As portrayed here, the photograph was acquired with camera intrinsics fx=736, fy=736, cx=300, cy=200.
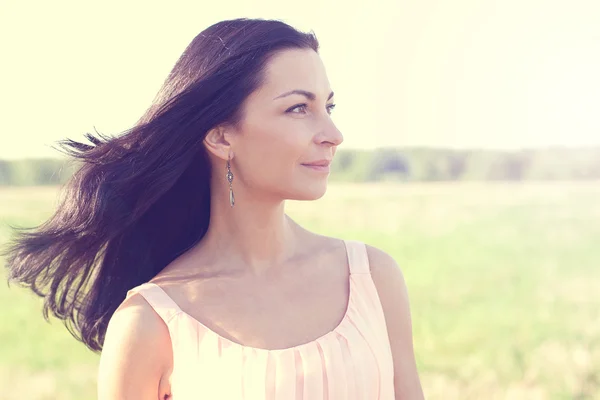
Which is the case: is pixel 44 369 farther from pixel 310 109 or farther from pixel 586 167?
pixel 586 167

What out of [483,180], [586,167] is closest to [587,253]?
[586,167]

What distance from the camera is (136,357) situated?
2.08 meters

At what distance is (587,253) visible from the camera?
10664 mm

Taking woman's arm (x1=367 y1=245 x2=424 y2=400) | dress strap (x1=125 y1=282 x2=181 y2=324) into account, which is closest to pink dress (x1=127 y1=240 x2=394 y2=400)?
dress strap (x1=125 y1=282 x2=181 y2=324)

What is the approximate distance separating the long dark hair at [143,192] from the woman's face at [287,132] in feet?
0.16

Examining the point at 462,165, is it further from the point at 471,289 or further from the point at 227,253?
the point at 227,253

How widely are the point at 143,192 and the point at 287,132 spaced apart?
527mm

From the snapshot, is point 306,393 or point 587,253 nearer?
point 306,393

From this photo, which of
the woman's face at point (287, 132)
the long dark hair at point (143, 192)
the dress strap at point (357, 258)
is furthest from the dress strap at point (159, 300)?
the dress strap at point (357, 258)

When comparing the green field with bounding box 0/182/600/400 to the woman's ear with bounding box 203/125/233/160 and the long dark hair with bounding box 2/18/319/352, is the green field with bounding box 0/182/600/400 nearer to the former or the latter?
the long dark hair with bounding box 2/18/319/352

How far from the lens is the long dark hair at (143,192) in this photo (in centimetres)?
218

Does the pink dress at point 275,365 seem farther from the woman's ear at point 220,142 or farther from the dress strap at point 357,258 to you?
the woman's ear at point 220,142

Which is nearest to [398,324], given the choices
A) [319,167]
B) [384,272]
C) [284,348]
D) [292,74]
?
[384,272]

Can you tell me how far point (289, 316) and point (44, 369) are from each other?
5.24 metres
